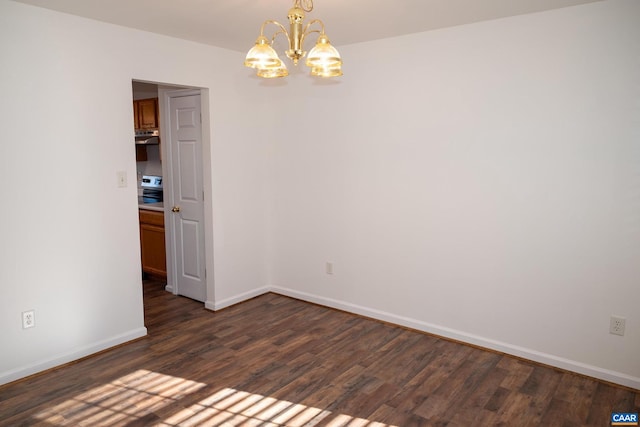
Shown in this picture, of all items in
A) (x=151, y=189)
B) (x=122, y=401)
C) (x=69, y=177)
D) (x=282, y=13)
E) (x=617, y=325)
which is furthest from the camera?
(x=151, y=189)

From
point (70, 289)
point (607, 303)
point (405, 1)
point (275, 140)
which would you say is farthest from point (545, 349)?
point (70, 289)

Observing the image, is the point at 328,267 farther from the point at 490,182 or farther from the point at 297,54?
the point at 297,54

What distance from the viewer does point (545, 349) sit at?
3268 mm

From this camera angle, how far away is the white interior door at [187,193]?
4.32 metres

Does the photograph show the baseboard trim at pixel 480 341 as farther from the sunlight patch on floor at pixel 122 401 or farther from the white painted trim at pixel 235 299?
the sunlight patch on floor at pixel 122 401

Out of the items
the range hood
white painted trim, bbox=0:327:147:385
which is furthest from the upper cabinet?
white painted trim, bbox=0:327:147:385

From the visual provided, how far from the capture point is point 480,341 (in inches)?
140

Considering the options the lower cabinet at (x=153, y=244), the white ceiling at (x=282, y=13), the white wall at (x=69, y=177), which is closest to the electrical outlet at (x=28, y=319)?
the white wall at (x=69, y=177)

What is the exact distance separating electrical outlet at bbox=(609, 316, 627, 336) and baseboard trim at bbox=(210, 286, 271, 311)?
3.19 m

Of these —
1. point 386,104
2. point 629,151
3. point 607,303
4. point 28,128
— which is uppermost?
point 386,104

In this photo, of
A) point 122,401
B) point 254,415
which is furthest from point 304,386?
point 122,401

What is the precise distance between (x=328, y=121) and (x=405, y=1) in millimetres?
1578

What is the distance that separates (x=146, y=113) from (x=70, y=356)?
3325 mm

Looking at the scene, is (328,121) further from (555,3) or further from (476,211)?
Answer: (555,3)
